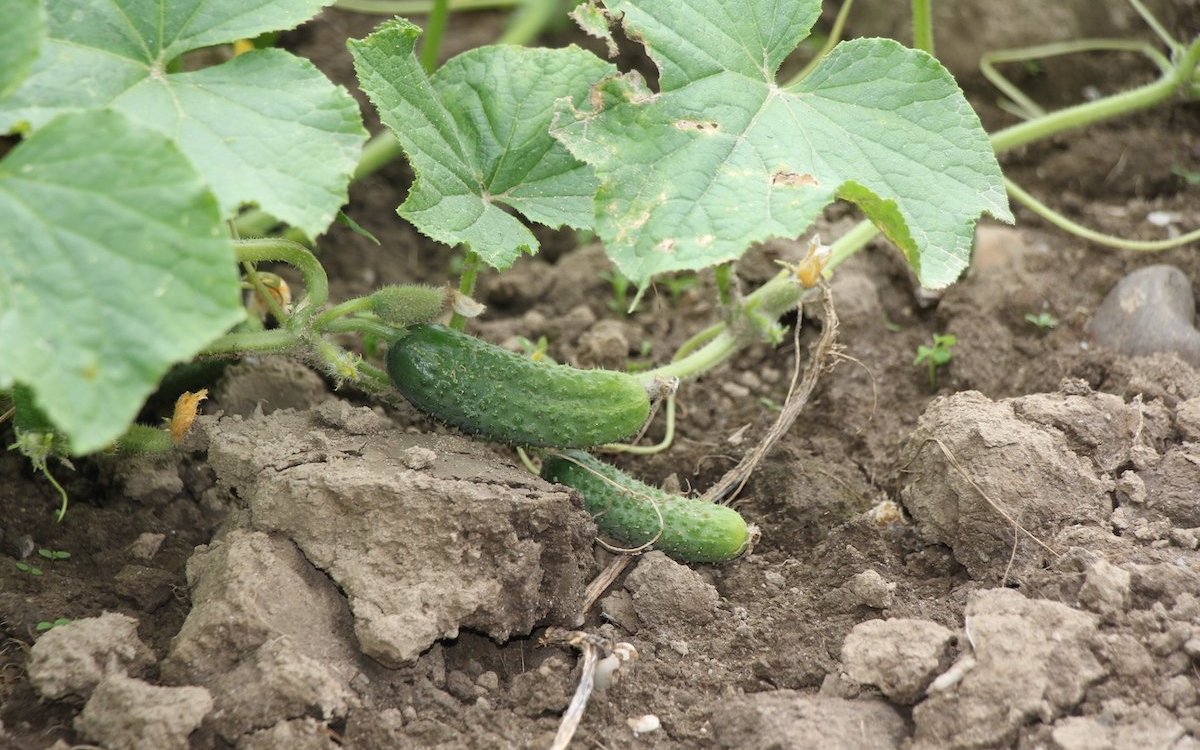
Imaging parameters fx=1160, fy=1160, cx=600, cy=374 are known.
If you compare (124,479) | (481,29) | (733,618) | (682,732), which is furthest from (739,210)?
(481,29)

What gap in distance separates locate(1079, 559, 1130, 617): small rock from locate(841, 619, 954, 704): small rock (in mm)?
301

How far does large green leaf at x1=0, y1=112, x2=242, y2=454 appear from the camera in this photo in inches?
73.2

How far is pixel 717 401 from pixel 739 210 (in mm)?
1211

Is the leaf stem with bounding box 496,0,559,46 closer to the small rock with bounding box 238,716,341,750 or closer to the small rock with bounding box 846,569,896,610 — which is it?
the small rock with bounding box 846,569,896,610

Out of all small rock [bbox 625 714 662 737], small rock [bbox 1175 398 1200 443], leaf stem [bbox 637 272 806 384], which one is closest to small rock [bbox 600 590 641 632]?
small rock [bbox 625 714 662 737]

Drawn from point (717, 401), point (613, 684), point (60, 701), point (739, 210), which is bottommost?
point (717, 401)

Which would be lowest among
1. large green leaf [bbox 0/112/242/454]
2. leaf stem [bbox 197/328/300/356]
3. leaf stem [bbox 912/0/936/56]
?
leaf stem [bbox 197/328/300/356]

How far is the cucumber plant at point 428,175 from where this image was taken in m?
1.95

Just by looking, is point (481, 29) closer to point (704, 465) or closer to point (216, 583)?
point (704, 465)

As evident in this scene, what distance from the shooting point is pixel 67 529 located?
112 inches

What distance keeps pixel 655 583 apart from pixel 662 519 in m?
0.19

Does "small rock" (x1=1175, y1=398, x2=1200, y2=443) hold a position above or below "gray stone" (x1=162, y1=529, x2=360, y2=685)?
below

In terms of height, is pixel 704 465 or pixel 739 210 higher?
pixel 739 210

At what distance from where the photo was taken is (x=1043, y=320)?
144 inches
